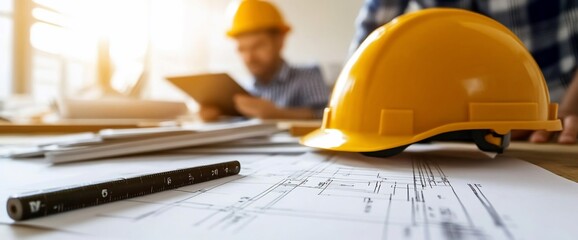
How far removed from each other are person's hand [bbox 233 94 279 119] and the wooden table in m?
0.91

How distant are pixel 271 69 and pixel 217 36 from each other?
2.02 m

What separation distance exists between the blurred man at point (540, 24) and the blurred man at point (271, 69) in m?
0.61

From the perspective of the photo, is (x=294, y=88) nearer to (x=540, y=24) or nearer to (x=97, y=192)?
(x=540, y=24)

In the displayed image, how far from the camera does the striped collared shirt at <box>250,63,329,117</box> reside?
6.29ft

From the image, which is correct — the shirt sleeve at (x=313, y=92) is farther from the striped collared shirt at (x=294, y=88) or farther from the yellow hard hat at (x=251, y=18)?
the yellow hard hat at (x=251, y=18)

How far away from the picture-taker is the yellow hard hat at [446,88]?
46 centimetres

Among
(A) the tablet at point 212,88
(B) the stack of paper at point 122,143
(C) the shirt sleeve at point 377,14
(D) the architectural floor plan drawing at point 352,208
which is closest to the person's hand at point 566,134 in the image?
(D) the architectural floor plan drawing at point 352,208

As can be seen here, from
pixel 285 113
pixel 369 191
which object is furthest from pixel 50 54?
pixel 369 191

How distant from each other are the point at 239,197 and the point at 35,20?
2377mm

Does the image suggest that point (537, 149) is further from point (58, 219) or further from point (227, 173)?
point (58, 219)

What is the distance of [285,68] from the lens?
197 cm

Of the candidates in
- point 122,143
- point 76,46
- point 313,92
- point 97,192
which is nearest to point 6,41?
point 76,46

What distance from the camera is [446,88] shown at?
46cm

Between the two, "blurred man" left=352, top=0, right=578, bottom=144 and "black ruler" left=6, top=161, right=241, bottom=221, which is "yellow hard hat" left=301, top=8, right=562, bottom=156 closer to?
"black ruler" left=6, top=161, right=241, bottom=221
